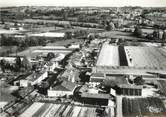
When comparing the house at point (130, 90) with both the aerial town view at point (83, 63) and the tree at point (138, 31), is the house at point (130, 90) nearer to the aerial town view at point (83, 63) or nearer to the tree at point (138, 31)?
the aerial town view at point (83, 63)

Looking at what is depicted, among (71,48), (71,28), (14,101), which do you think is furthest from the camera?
(71,28)

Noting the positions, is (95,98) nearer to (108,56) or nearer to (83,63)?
Result: (83,63)

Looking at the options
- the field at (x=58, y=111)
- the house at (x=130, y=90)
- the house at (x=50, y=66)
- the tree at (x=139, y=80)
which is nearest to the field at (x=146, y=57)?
the tree at (x=139, y=80)

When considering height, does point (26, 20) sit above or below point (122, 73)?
above

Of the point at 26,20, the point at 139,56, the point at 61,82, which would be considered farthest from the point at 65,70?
the point at 26,20

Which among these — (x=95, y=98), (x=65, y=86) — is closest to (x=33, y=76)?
(x=65, y=86)

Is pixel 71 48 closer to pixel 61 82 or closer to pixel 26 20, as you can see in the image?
pixel 26 20
